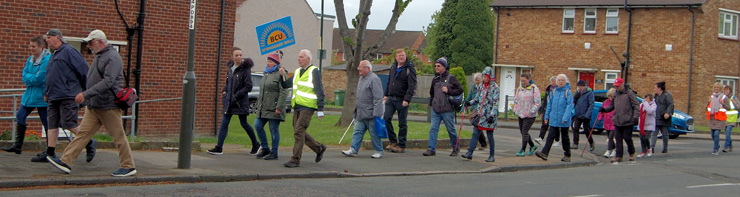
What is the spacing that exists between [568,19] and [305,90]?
27732 millimetres

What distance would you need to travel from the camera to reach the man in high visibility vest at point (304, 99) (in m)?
11.0

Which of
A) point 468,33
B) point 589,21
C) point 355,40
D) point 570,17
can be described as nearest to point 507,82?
point 570,17

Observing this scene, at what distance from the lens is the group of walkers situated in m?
9.03

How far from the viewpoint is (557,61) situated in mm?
37188

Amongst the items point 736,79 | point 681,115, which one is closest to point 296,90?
point 681,115

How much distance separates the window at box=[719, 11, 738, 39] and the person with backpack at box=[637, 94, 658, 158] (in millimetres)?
20674

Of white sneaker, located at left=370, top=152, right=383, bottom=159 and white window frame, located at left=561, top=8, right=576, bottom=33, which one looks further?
white window frame, located at left=561, top=8, right=576, bottom=33

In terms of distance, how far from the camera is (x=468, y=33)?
194 ft

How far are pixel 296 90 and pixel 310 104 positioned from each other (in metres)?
0.32

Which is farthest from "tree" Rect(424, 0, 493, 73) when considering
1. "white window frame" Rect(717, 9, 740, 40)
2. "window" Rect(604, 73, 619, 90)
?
"white window frame" Rect(717, 9, 740, 40)

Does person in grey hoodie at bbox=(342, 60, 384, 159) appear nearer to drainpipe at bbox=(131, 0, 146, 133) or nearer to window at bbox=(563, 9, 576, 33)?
drainpipe at bbox=(131, 0, 146, 133)

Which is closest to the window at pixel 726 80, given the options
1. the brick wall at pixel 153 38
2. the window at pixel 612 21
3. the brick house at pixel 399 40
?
the window at pixel 612 21

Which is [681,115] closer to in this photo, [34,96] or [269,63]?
[269,63]

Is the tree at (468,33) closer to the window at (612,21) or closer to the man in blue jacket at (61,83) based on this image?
the window at (612,21)
